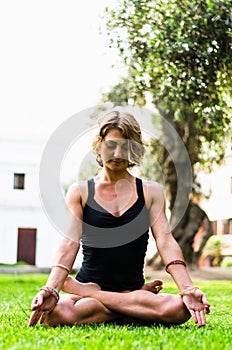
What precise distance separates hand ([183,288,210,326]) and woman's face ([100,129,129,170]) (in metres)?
0.90

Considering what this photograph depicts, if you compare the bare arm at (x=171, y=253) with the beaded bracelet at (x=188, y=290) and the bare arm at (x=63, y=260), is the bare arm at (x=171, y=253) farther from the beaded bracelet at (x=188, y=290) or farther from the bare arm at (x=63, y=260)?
the bare arm at (x=63, y=260)

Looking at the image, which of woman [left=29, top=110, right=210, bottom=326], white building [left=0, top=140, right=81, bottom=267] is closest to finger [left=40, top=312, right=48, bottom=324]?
woman [left=29, top=110, right=210, bottom=326]

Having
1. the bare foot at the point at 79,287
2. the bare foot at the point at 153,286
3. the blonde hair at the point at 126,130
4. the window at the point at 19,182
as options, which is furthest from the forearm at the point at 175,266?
the window at the point at 19,182

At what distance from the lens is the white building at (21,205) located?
2625 cm

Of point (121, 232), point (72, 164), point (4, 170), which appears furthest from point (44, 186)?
point (4, 170)

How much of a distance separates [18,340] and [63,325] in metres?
0.68

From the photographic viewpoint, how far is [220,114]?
372 inches

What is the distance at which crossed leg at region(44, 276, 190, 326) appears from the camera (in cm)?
392

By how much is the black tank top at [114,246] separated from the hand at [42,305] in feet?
1.39

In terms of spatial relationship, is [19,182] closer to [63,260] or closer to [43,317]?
[63,260]

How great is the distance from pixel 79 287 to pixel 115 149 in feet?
2.80

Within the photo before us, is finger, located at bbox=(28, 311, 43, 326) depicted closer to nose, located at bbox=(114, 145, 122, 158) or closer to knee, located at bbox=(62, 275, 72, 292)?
knee, located at bbox=(62, 275, 72, 292)

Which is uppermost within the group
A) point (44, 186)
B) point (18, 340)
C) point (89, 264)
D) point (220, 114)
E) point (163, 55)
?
point (163, 55)

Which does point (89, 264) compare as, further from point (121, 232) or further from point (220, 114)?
point (220, 114)
